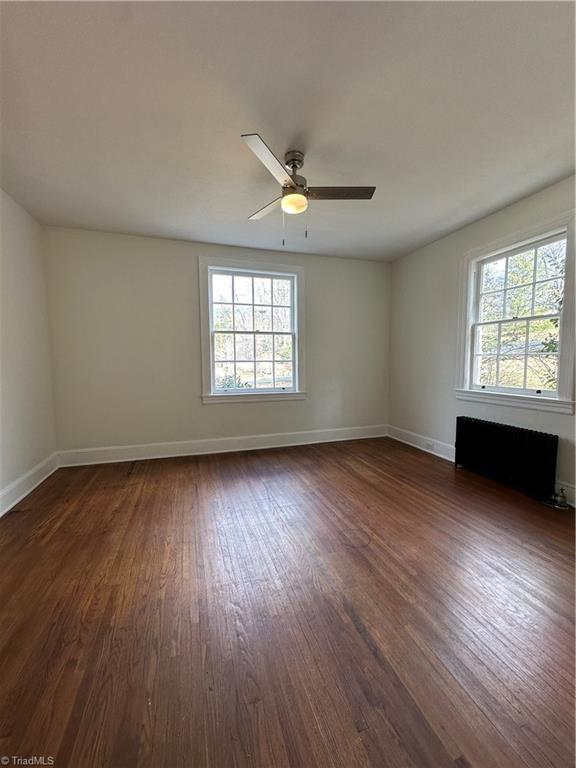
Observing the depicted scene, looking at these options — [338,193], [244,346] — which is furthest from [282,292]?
[338,193]

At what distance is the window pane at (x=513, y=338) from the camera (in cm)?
304

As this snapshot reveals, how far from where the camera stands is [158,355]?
392 cm

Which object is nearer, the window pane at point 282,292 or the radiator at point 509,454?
the radiator at point 509,454

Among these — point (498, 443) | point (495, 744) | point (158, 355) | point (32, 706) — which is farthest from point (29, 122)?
point (498, 443)

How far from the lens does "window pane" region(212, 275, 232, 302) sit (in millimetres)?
4133

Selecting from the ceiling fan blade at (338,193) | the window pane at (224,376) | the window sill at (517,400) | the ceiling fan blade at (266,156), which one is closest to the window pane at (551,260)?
the window sill at (517,400)

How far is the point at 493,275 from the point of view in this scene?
3322mm

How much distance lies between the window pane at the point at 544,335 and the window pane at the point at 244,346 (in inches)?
124

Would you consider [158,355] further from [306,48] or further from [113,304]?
[306,48]

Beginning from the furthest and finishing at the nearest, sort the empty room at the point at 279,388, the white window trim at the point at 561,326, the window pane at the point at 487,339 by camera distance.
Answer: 1. the window pane at the point at 487,339
2. the white window trim at the point at 561,326
3. the empty room at the point at 279,388

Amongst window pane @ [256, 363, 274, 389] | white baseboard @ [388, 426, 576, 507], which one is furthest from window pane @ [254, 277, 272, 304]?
white baseboard @ [388, 426, 576, 507]

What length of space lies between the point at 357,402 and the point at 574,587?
3.30 metres

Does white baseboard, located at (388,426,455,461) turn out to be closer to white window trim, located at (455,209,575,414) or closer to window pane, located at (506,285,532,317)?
white window trim, located at (455,209,575,414)

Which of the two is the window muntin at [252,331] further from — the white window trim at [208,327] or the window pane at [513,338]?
the window pane at [513,338]
